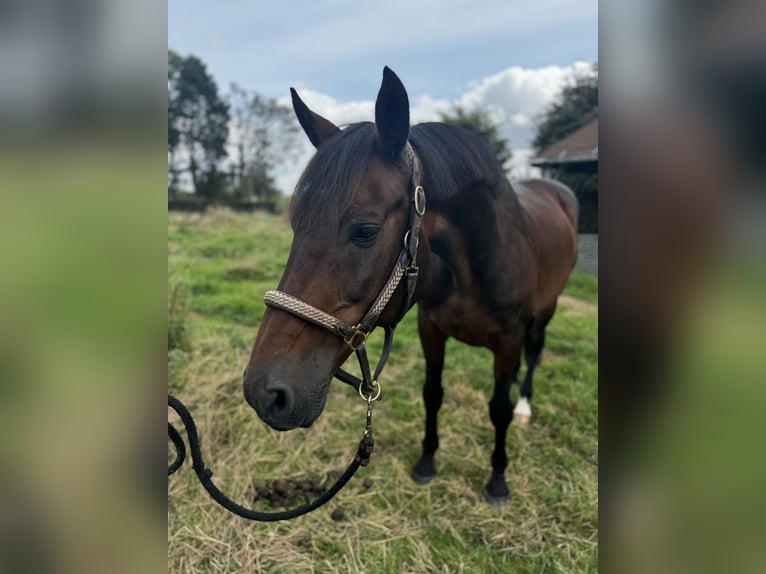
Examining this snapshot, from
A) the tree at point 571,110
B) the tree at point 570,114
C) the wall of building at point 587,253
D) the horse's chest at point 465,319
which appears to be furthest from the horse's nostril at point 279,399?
the tree at point 571,110

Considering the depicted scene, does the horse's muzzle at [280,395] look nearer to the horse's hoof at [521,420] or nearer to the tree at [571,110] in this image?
the horse's hoof at [521,420]

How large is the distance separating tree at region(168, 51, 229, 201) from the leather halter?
22177mm

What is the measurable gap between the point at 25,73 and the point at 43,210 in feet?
0.59

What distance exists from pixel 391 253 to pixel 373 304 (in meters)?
0.19

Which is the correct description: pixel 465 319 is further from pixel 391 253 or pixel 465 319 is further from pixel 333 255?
pixel 333 255

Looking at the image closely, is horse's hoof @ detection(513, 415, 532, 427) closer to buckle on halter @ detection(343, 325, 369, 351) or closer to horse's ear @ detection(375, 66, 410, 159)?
buckle on halter @ detection(343, 325, 369, 351)

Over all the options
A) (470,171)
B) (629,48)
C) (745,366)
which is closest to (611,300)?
(745,366)

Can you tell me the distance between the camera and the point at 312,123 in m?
1.83

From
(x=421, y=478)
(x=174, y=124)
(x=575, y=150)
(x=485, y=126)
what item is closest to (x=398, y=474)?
(x=421, y=478)

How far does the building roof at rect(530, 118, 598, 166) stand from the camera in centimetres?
942

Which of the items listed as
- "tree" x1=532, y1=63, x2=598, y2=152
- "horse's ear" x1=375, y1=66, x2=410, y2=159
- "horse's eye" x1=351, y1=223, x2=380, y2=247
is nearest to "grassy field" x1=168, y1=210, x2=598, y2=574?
"horse's eye" x1=351, y1=223, x2=380, y2=247

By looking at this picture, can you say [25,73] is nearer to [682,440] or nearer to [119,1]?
[119,1]

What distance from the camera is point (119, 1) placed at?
67 centimetres

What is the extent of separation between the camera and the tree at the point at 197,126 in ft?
71.7
